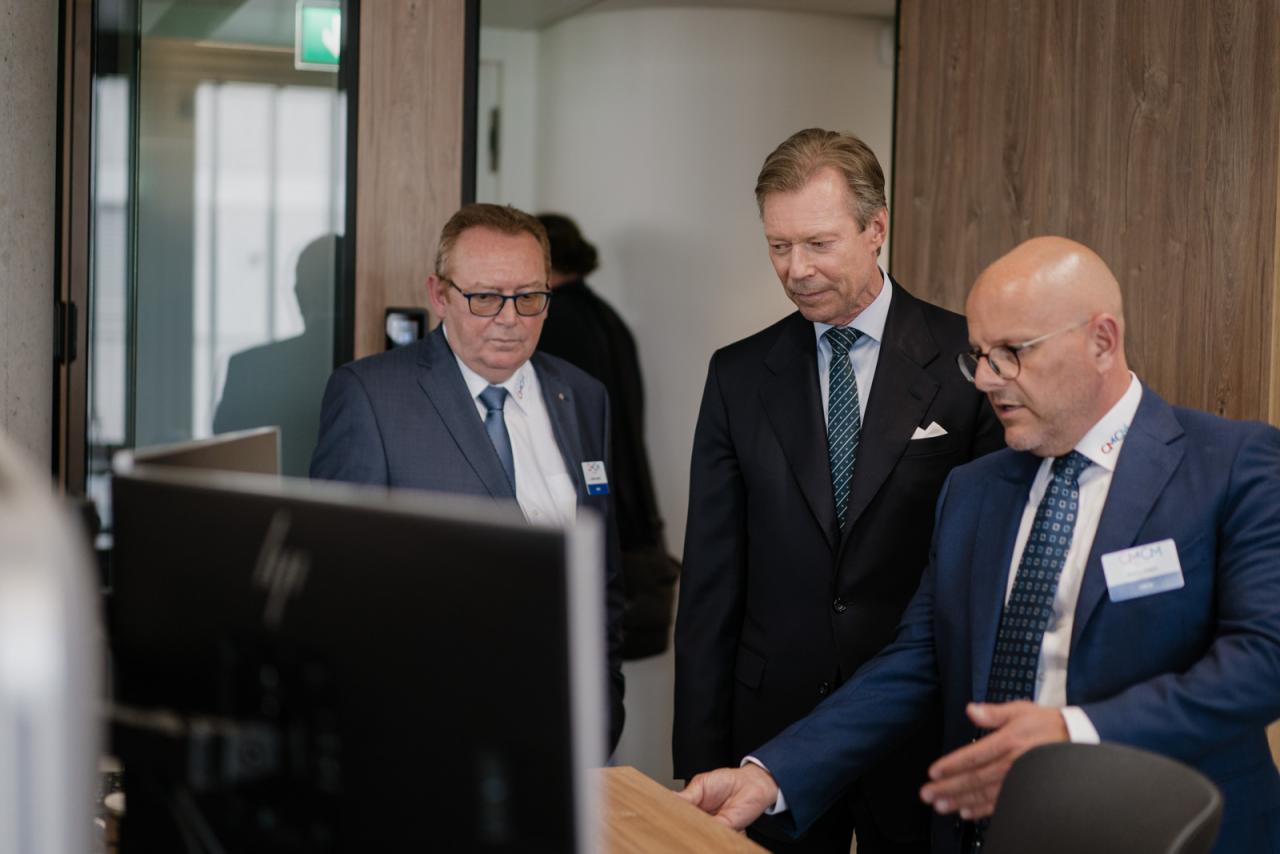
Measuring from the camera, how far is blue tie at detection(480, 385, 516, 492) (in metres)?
2.92

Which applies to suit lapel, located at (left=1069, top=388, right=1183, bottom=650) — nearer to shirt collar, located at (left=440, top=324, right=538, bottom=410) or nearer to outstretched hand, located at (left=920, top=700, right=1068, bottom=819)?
outstretched hand, located at (left=920, top=700, right=1068, bottom=819)

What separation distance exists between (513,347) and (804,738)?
106cm

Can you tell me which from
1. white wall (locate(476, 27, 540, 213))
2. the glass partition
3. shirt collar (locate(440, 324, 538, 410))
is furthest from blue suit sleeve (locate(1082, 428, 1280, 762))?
white wall (locate(476, 27, 540, 213))

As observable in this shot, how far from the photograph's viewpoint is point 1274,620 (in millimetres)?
1891

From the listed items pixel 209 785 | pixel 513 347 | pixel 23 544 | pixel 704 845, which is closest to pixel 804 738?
pixel 704 845

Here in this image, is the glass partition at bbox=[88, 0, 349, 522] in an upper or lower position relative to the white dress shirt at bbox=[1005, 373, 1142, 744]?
upper

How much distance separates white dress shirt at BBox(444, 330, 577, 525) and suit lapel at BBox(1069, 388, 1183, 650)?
1.15 metres

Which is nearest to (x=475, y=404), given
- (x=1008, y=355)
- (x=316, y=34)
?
(x=1008, y=355)

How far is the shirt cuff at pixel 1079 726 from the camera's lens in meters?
1.89

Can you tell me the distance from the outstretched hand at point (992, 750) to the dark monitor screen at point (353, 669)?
1073 millimetres

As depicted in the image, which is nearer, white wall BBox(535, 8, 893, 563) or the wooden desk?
the wooden desk

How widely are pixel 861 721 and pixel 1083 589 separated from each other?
1.49 ft

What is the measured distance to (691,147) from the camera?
6.58 meters

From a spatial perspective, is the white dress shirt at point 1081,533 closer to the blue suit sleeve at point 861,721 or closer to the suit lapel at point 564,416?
the blue suit sleeve at point 861,721
